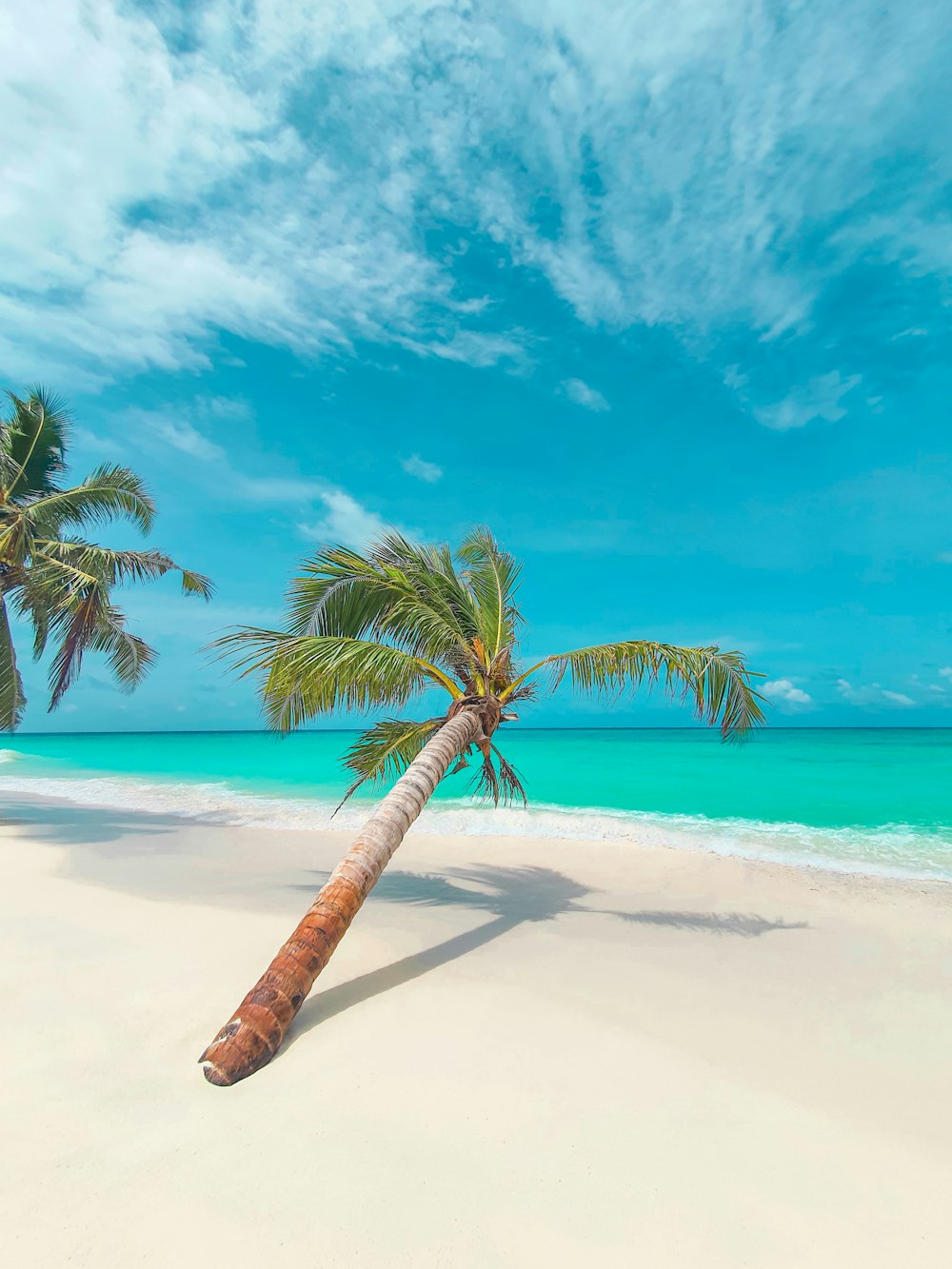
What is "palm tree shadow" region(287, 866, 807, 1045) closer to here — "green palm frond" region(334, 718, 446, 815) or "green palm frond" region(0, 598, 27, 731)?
"green palm frond" region(334, 718, 446, 815)

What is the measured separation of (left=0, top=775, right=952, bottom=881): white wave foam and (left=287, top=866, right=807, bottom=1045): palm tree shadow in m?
4.07

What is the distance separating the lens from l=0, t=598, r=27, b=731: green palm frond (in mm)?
11820

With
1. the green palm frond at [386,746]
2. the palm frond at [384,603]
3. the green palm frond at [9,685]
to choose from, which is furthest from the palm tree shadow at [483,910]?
the green palm frond at [9,685]

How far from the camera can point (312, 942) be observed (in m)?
4.32

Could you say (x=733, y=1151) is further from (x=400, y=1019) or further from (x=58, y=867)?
(x=58, y=867)

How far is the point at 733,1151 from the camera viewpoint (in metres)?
3.23

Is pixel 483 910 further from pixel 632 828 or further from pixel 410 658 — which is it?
pixel 632 828

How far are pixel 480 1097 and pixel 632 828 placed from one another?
39.0ft

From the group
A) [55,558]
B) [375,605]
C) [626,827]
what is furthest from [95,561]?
[626,827]

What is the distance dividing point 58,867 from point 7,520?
5982mm

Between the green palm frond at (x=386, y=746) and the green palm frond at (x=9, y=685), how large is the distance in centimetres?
800

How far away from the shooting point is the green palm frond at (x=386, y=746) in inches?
294

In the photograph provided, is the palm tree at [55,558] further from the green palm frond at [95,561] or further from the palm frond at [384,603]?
the palm frond at [384,603]

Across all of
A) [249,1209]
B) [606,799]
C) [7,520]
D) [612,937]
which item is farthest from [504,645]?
[606,799]
